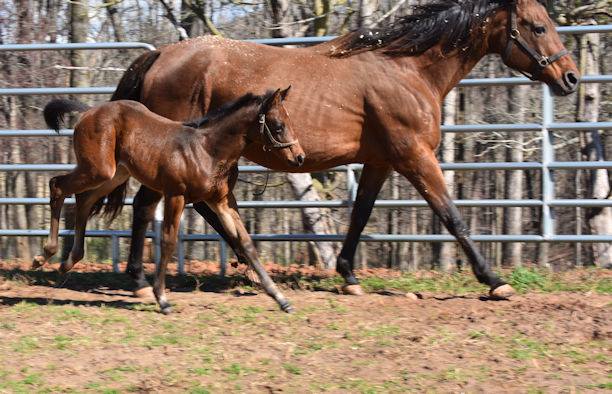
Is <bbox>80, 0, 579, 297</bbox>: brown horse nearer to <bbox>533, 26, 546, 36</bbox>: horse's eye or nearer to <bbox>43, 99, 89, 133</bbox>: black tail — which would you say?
<bbox>533, 26, 546, 36</bbox>: horse's eye

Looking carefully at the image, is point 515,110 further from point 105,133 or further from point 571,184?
point 105,133

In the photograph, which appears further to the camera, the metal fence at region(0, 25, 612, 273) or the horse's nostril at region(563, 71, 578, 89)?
the metal fence at region(0, 25, 612, 273)

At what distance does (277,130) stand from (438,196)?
136 cm

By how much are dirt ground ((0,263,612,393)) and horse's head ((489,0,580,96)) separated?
1.67 m

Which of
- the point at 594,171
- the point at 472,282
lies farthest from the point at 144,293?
the point at 594,171

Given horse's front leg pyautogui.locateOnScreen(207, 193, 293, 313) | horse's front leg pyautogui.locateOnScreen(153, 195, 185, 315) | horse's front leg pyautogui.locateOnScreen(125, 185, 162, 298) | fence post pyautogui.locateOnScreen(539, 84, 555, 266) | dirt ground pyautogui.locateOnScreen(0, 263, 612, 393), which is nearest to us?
dirt ground pyautogui.locateOnScreen(0, 263, 612, 393)

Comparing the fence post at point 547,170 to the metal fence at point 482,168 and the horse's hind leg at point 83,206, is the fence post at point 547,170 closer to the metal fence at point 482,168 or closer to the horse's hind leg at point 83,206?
the metal fence at point 482,168

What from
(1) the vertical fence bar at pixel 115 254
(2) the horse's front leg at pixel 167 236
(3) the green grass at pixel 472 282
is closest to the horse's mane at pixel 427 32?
(2) the horse's front leg at pixel 167 236

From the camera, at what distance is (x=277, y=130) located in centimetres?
600

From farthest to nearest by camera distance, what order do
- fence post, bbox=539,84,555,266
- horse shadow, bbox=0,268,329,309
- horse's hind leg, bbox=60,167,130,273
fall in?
fence post, bbox=539,84,555,266 < horse shadow, bbox=0,268,329,309 < horse's hind leg, bbox=60,167,130,273

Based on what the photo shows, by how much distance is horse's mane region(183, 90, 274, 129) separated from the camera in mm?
6078

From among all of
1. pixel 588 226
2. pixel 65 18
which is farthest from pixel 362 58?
pixel 65 18

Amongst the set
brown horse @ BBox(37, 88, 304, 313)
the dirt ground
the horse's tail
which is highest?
the horse's tail

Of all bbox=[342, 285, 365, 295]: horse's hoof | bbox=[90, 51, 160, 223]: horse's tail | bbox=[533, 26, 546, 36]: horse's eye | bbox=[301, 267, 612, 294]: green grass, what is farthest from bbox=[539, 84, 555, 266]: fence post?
bbox=[90, 51, 160, 223]: horse's tail
